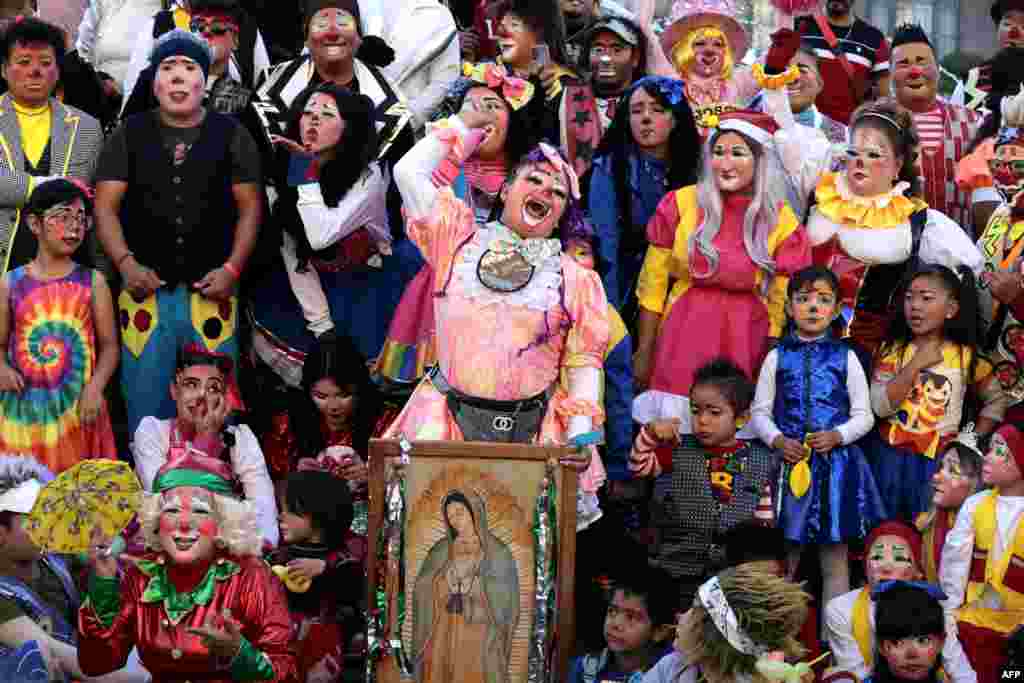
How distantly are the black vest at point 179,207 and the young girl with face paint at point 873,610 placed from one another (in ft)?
9.60

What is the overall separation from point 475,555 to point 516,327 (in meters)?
0.95

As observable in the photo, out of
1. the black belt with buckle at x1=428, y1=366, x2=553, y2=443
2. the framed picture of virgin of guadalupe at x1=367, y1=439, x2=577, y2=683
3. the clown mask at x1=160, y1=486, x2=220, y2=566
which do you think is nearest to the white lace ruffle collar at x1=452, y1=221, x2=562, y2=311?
the black belt with buckle at x1=428, y1=366, x2=553, y2=443

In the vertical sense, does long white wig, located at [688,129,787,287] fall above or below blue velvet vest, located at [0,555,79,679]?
above

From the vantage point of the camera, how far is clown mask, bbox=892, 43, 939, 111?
11.8 m

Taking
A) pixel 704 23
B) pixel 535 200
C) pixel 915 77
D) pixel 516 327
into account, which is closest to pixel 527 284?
pixel 516 327

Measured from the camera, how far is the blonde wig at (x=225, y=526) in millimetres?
8172

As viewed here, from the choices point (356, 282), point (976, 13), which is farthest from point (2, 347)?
point (976, 13)

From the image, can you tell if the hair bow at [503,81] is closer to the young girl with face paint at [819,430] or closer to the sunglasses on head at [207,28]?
the sunglasses on head at [207,28]

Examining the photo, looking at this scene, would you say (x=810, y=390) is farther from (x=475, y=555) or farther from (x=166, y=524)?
(x=166, y=524)

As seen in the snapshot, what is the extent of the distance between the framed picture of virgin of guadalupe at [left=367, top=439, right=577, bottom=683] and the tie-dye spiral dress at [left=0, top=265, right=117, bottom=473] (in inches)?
74.1

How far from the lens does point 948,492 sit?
31.0 ft

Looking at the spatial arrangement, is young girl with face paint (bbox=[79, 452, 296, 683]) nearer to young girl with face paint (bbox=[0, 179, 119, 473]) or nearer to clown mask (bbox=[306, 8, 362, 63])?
young girl with face paint (bbox=[0, 179, 119, 473])

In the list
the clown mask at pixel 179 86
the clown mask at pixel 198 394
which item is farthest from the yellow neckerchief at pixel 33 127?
the clown mask at pixel 198 394

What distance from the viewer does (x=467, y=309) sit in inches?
349
